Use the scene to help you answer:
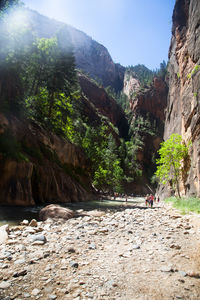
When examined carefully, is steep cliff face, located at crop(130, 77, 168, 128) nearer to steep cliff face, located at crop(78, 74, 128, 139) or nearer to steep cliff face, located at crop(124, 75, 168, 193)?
steep cliff face, located at crop(124, 75, 168, 193)

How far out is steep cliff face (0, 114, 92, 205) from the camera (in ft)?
52.6

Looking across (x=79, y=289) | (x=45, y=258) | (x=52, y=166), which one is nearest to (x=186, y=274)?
(x=79, y=289)

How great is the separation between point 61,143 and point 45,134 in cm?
414

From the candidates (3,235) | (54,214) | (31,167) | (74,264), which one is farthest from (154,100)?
(74,264)

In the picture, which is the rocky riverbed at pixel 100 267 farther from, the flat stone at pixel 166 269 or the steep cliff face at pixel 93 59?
the steep cliff face at pixel 93 59

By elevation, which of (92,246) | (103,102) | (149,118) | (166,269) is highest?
(103,102)

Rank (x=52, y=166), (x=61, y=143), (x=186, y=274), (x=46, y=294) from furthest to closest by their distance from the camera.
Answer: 1. (x=61, y=143)
2. (x=52, y=166)
3. (x=186, y=274)
4. (x=46, y=294)

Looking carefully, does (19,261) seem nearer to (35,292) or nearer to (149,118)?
(35,292)

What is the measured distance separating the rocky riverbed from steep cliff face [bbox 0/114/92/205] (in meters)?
10.4

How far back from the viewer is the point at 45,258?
4758mm

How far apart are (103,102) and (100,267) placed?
104 metres

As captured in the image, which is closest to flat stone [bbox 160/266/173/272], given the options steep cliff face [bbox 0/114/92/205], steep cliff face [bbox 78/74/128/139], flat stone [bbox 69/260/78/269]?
flat stone [bbox 69/260/78/269]

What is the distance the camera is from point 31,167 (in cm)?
1839

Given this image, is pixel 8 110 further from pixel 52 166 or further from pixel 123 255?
pixel 123 255
